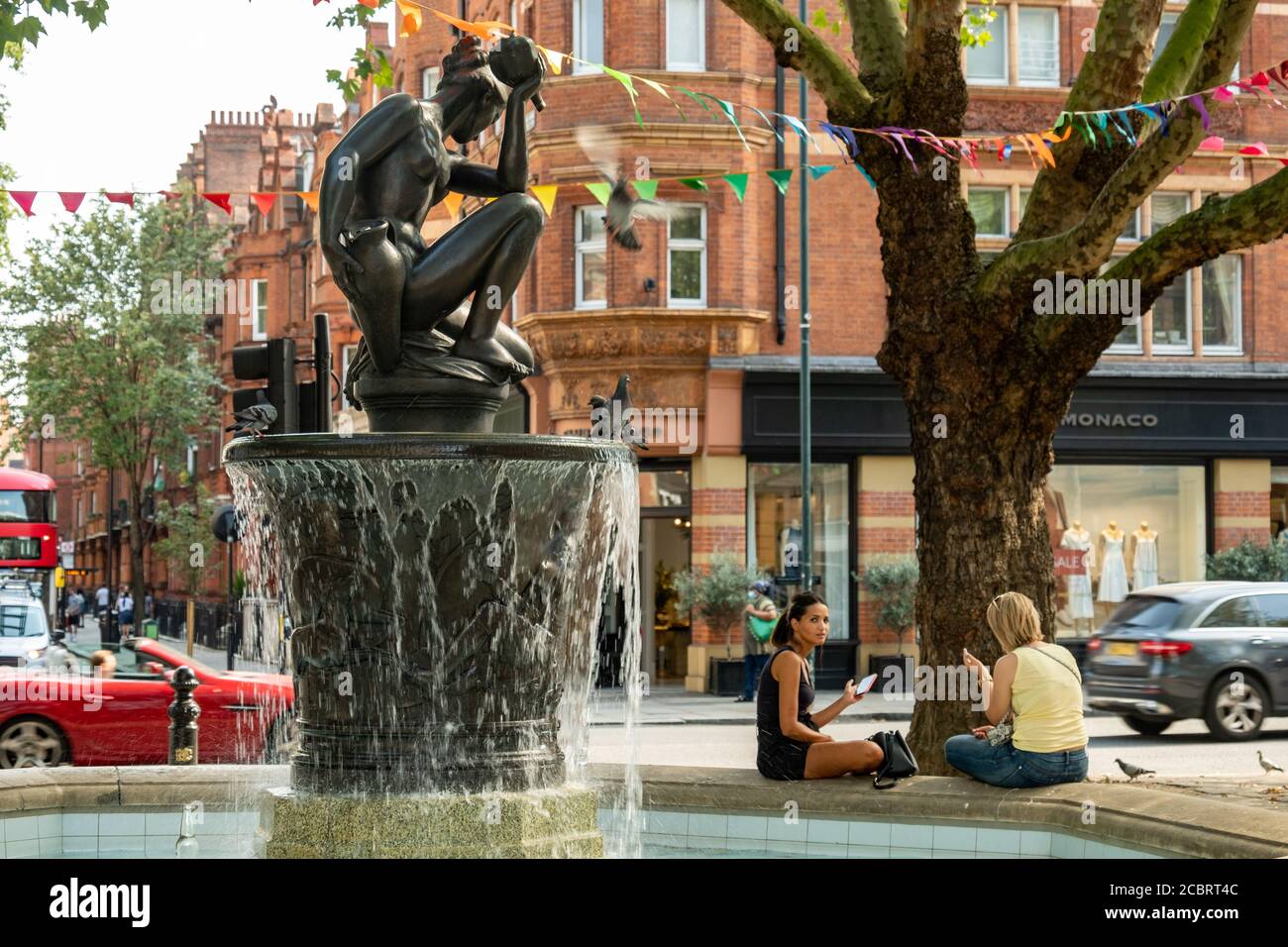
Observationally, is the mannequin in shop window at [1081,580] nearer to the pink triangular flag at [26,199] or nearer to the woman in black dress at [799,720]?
the pink triangular flag at [26,199]

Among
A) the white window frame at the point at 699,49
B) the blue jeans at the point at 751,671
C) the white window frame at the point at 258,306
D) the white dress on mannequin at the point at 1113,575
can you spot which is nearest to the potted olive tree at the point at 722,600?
the blue jeans at the point at 751,671

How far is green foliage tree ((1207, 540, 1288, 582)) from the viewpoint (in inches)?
1096

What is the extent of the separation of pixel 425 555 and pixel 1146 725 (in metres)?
14.6

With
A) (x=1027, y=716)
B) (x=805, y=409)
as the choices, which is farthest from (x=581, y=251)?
(x=1027, y=716)

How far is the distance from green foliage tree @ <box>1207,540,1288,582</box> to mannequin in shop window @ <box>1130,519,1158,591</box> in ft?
4.56

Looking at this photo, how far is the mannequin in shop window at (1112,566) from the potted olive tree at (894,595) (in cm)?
398

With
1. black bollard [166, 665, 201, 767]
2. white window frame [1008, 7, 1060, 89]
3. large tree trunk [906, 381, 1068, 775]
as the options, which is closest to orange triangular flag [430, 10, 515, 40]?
large tree trunk [906, 381, 1068, 775]

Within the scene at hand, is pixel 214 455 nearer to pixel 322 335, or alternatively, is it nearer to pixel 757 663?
pixel 757 663

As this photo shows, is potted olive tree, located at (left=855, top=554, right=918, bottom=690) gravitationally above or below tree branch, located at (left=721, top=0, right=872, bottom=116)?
below

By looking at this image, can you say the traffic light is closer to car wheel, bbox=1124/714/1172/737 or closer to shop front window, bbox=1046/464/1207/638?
car wheel, bbox=1124/714/1172/737

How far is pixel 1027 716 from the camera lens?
25.4 feet

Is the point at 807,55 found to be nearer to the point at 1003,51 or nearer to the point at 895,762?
the point at 895,762

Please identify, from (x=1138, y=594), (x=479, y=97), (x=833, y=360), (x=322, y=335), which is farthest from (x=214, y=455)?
(x=479, y=97)

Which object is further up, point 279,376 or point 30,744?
point 279,376
